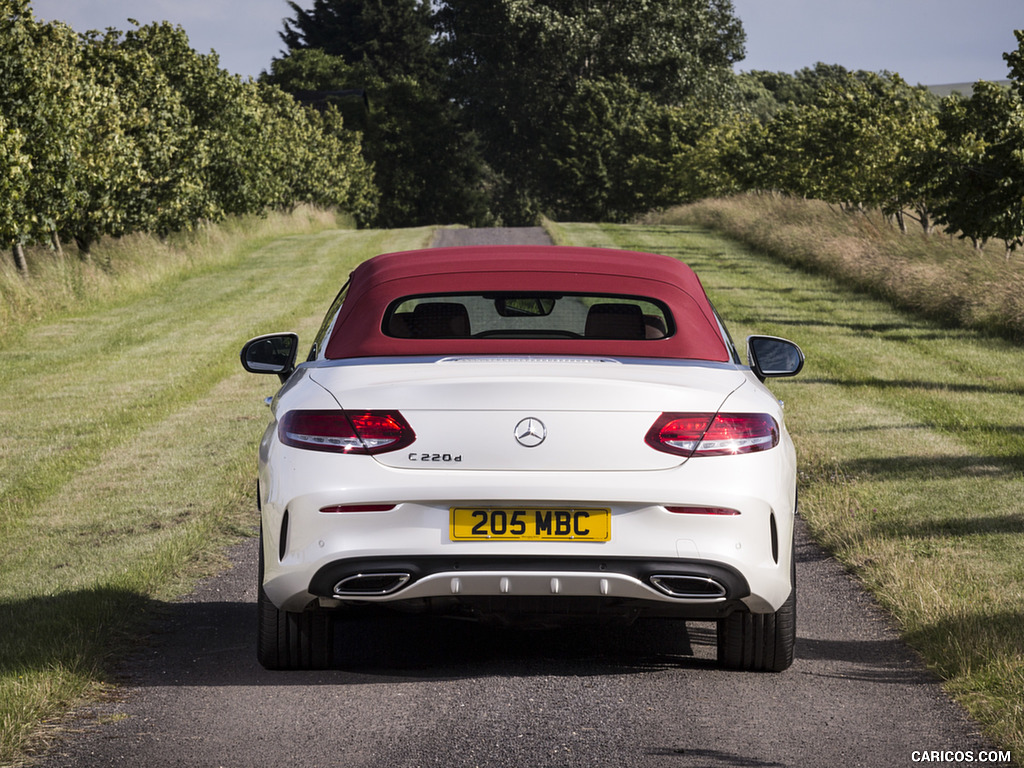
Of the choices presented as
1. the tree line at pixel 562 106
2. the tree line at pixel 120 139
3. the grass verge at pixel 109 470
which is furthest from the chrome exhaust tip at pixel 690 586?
the tree line at pixel 562 106

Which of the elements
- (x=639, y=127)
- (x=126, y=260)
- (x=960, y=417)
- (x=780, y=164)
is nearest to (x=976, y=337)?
(x=960, y=417)

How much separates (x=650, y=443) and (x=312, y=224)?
41.5m

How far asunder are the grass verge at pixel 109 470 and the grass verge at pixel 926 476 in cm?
328

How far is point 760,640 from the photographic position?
473 centimetres

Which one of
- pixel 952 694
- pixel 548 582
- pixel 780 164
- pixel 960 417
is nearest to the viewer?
pixel 548 582

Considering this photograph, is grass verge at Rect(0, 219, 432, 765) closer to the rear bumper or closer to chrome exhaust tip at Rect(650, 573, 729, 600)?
the rear bumper

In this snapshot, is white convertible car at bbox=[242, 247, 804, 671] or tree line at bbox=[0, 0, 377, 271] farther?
tree line at bbox=[0, 0, 377, 271]

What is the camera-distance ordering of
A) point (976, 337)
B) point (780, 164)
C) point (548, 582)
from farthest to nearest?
point (780, 164), point (976, 337), point (548, 582)

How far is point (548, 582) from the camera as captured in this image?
416 centimetres

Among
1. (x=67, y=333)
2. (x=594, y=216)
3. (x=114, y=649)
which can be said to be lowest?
(x=594, y=216)

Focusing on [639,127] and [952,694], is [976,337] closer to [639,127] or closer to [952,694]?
[952,694]
